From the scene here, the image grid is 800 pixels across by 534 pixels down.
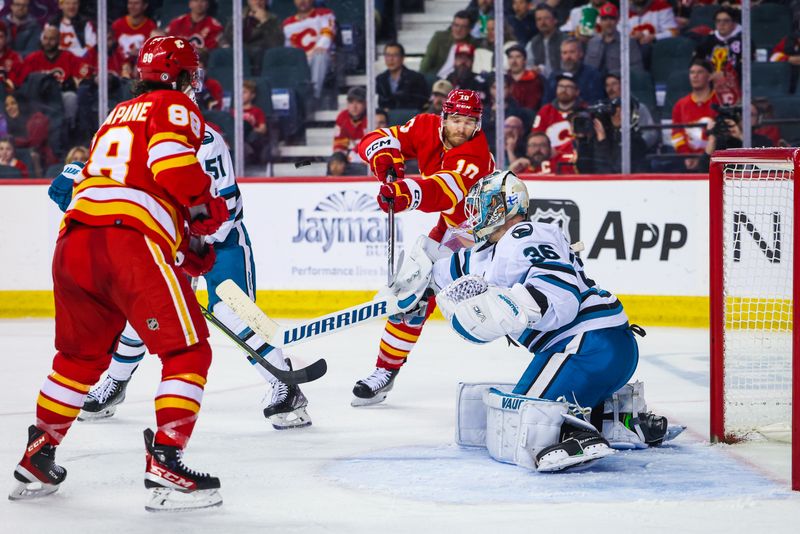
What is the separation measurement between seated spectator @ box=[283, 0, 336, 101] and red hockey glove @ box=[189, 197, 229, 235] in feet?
15.5

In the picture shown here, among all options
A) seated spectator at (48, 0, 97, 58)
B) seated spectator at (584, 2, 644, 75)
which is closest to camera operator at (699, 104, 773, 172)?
seated spectator at (584, 2, 644, 75)

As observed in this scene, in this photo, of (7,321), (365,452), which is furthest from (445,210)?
(7,321)

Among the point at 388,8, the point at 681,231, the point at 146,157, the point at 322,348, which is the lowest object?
the point at 322,348

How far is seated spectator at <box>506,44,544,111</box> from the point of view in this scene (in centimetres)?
753

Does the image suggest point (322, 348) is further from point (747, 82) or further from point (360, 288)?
point (747, 82)

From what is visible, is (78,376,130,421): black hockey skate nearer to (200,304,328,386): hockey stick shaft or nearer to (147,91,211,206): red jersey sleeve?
(200,304,328,386): hockey stick shaft

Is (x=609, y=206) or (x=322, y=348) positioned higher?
(x=609, y=206)

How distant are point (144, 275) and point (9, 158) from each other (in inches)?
209

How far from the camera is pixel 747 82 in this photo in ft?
23.6

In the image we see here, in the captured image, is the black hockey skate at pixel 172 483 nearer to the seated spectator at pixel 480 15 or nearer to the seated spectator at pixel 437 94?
the seated spectator at pixel 437 94

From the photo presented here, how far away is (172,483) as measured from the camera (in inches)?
124

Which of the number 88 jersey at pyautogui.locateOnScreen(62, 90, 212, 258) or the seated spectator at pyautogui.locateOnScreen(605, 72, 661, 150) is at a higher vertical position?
the seated spectator at pyautogui.locateOnScreen(605, 72, 661, 150)

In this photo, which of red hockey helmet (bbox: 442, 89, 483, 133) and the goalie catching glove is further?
red hockey helmet (bbox: 442, 89, 483, 133)

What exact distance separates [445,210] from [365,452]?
1218 mm
